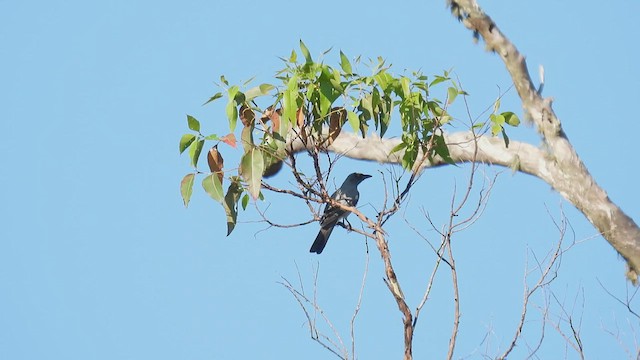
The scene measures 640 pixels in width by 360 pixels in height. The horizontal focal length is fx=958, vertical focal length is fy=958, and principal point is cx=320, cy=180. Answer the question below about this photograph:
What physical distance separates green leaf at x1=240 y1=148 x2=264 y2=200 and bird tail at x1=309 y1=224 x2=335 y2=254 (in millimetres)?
2313

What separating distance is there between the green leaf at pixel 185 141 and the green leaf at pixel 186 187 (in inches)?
5.5

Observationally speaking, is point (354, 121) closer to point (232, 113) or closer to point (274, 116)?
point (274, 116)

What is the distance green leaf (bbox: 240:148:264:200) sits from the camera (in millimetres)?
3908

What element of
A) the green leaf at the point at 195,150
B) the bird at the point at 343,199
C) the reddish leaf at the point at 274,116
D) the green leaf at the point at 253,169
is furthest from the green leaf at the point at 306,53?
the bird at the point at 343,199

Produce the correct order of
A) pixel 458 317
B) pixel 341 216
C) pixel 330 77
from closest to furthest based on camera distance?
1. pixel 458 317
2. pixel 330 77
3. pixel 341 216

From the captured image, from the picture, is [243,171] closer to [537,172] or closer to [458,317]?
[458,317]

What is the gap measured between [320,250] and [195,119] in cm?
263

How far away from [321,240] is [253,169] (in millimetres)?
2475

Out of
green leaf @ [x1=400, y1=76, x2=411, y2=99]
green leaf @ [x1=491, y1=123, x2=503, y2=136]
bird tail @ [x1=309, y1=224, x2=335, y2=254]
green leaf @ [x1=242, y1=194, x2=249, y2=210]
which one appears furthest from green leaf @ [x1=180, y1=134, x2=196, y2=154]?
bird tail @ [x1=309, y1=224, x2=335, y2=254]

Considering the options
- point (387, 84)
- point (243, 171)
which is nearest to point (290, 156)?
point (243, 171)

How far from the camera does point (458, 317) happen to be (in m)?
3.57

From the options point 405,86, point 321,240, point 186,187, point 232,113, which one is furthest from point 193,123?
point 321,240

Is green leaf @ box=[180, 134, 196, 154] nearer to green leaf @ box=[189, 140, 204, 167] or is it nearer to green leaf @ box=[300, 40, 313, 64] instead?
green leaf @ box=[189, 140, 204, 167]

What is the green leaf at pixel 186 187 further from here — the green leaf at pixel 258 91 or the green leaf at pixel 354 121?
the green leaf at pixel 354 121
